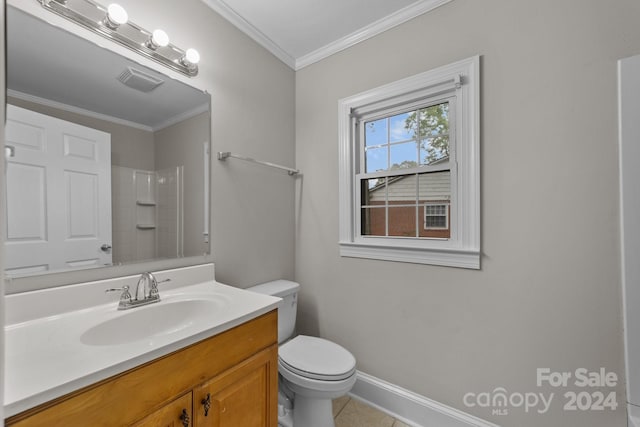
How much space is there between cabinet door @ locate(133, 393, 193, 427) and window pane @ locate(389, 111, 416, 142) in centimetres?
169

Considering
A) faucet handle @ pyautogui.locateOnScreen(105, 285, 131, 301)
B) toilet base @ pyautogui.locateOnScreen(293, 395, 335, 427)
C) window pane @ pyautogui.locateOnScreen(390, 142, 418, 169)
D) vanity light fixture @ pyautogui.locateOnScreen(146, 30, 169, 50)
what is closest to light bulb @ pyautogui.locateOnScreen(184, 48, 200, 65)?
vanity light fixture @ pyautogui.locateOnScreen(146, 30, 169, 50)

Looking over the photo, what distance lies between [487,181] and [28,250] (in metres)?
1.98

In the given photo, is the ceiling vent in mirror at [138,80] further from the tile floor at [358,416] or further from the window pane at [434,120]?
the tile floor at [358,416]

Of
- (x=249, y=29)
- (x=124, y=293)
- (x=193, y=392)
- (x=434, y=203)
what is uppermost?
(x=249, y=29)

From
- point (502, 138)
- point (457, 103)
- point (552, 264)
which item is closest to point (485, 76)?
point (457, 103)

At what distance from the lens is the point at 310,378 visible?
1.43m

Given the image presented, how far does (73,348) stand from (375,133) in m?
1.82

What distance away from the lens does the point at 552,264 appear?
1.34 m

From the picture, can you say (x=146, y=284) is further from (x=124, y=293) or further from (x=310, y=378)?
(x=310, y=378)

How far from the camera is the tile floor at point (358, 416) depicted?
5.46 ft

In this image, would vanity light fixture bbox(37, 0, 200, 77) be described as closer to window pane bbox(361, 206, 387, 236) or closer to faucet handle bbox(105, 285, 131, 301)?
faucet handle bbox(105, 285, 131, 301)

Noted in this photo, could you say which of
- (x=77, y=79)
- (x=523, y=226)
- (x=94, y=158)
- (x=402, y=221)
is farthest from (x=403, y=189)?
(x=77, y=79)

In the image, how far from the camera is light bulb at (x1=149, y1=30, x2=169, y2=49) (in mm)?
1320

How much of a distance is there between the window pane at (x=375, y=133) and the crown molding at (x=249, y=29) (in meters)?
0.77
